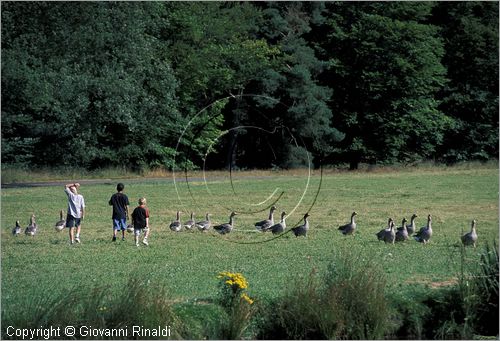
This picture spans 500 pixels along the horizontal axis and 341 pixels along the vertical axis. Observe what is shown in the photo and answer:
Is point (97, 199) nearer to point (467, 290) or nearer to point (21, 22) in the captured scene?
point (21, 22)

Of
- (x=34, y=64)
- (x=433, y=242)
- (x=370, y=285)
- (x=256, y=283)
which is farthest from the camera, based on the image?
(x=34, y=64)

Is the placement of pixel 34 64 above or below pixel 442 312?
above

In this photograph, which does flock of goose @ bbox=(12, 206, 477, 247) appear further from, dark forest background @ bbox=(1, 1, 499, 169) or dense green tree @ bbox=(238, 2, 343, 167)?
dense green tree @ bbox=(238, 2, 343, 167)

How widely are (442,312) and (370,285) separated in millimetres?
1496

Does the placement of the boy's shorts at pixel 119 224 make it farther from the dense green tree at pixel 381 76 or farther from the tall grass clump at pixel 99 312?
the dense green tree at pixel 381 76

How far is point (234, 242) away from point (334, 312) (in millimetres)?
11284

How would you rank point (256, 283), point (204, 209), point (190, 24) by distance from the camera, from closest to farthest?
point (256, 283) < point (204, 209) < point (190, 24)

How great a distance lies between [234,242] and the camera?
2569 centimetres

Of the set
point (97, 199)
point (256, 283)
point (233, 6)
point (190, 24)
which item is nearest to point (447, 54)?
point (233, 6)

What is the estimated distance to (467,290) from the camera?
15367 mm

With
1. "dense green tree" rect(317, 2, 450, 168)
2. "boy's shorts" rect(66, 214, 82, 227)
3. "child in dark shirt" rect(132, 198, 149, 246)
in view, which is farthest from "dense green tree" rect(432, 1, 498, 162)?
"boy's shorts" rect(66, 214, 82, 227)

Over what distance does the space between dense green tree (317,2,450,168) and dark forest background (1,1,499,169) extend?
104mm

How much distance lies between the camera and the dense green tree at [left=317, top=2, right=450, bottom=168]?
70.0 metres

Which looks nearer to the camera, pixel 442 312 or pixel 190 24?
pixel 442 312
